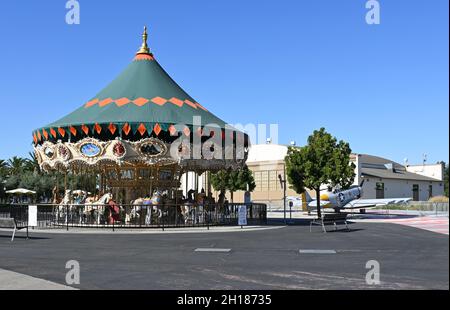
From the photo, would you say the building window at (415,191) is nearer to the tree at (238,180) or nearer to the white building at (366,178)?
the white building at (366,178)

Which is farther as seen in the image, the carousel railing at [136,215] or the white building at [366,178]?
the white building at [366,178]

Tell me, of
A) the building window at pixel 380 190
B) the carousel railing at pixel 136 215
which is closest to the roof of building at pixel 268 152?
the building window at pixel 380 190

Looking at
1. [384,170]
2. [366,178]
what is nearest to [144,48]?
[366,178]

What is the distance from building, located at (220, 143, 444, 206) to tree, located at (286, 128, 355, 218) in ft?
87.3

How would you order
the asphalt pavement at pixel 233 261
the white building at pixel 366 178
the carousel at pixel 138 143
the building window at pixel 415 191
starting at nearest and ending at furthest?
the asphalt pavement at pixel 233 261 < the carousel at pixel 138 143 < the white building at pixel 366 178 < the building window at pixel 415 191

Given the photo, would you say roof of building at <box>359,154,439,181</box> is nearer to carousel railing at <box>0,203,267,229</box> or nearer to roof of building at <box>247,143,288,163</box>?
roof of building at <box>247,143,288,163</box>

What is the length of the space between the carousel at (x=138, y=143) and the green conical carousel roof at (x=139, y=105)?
0.17ft

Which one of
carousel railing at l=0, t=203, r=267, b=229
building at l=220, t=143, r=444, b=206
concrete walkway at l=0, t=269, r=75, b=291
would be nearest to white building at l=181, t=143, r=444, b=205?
building at l=220, t=143, r=444, b=206

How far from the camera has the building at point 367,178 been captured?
69750mm

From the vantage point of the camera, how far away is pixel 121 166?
1153 inches

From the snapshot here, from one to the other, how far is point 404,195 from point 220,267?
223 ft

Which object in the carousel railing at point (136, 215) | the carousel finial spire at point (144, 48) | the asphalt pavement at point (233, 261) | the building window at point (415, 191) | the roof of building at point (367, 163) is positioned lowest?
the asphalt pavement at point (233, 261)

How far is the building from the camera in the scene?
229ft
